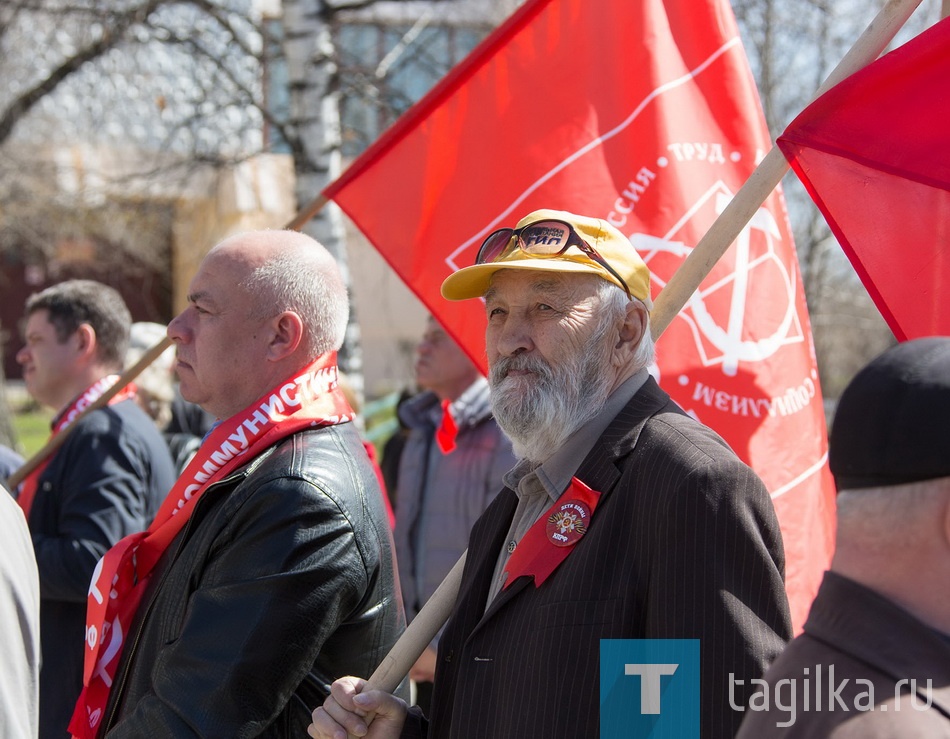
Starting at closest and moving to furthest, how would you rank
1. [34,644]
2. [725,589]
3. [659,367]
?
[725,589] → [34,644] → [659,367]

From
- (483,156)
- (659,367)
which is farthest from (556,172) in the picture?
(659,367)

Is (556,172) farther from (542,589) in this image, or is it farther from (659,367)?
(542,589)

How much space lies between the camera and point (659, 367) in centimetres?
324

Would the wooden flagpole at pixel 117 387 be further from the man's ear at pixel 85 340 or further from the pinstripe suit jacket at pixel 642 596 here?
the pinstripe suit jacket at pixel 642 596

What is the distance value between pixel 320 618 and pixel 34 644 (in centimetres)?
59

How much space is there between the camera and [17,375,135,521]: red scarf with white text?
155 inches

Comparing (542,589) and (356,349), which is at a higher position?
(542,589)

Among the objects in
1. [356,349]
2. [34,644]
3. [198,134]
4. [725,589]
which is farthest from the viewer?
[198,134]

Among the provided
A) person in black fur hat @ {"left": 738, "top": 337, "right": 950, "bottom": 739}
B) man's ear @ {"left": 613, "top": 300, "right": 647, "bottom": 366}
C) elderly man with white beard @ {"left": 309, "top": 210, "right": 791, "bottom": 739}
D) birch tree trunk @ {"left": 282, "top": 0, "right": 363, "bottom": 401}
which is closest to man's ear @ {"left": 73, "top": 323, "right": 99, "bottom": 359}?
elderly man with white beard @ {"left": 309, "top": 210, "right": 791, "bottom": 739}

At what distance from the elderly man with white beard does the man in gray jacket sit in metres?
1.85

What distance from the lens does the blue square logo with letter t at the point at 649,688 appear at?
1.81 metres

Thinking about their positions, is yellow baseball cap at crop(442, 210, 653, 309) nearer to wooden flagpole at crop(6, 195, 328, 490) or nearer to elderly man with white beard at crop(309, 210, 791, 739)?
elderly man with white beard at crop(309, 210, 791, 739)

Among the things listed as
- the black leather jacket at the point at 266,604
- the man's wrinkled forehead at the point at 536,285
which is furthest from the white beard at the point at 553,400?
the black leather jacket at the point at 266,604

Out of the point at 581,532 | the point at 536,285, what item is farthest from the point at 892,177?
the point at 581,532
